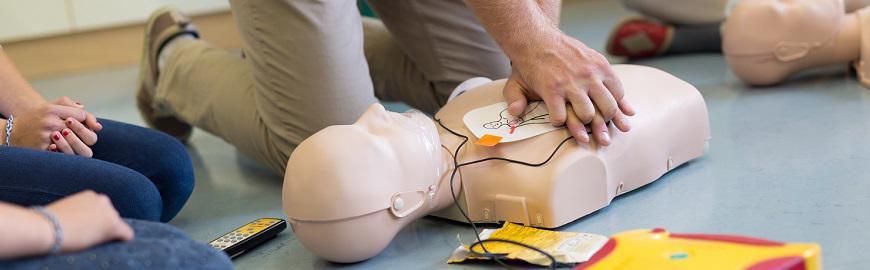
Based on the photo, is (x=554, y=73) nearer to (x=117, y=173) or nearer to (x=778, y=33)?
(x=117, y=173)

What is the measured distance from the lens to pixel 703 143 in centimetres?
142

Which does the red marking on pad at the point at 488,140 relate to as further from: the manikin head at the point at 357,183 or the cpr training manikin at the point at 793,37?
the cpr training manikin at the point at 793,37

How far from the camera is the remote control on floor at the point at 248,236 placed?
1.24 metres

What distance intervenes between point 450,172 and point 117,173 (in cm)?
41

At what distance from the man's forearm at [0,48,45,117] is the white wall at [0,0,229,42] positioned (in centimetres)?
172

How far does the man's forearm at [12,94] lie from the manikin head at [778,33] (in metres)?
1.19

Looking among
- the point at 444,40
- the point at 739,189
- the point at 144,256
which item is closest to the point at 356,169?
the point at 144,256

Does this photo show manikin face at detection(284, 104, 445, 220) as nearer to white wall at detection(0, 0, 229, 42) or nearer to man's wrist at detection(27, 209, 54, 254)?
man's wrist at detection(27, 209, 54, 254)

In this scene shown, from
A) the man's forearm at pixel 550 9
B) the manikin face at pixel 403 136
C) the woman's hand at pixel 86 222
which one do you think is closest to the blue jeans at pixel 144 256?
the woman's hand at pixel 86 222

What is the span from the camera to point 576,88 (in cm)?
123

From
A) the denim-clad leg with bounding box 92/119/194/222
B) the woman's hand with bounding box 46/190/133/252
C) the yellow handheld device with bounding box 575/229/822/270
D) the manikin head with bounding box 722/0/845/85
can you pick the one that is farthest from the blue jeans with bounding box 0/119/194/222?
the manikin head with bounding box 722/0/845/85

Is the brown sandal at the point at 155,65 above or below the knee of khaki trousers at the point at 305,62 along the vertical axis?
below

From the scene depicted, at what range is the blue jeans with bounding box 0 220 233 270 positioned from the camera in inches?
32.8

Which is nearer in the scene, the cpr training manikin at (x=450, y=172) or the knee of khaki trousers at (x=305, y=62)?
the cpr training manikin at (x=450, y=172)
